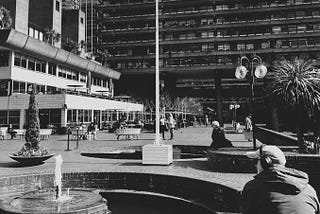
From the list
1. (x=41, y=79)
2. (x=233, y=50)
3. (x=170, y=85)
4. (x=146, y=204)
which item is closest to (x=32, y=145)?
(x=146, y=204)

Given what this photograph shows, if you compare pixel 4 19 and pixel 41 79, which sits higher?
pixel 4 19

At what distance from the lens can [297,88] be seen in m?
8.71

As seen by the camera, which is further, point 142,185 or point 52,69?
point 52,69

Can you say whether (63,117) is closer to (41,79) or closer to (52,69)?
(41,79)

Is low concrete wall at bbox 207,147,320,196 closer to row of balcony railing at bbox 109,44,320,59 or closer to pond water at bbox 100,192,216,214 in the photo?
pond water at bbox 100,192,216,214

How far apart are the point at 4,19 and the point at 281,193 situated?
36229 millimetres

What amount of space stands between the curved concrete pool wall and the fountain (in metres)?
1.27

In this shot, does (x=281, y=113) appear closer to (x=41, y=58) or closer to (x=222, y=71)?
(x=41, y=58)

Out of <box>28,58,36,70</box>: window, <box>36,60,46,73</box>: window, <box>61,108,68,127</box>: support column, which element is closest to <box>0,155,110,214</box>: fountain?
<box>61,108,68,127</box>: support column

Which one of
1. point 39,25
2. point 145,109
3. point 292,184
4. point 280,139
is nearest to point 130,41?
point 145,109

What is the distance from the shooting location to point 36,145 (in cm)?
1027

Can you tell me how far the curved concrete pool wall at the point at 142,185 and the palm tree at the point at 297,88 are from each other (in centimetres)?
379

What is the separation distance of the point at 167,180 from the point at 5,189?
396cm

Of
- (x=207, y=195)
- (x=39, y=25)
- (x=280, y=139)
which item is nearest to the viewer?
(x=207, y=195)
